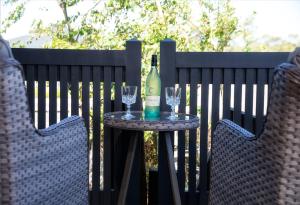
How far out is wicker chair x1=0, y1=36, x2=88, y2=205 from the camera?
1264mm

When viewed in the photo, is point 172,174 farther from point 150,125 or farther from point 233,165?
point 233,165

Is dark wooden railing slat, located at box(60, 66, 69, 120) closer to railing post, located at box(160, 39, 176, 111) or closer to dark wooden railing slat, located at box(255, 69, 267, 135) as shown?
A: railing post, located at box(160, 39, 176, 111)

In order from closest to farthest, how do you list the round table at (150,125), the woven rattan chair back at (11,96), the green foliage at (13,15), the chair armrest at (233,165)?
the woven rattan chair back at (11,96)
the chair armrest at (233,165)
the round table at (150,125)
the green foliage at (13,15)

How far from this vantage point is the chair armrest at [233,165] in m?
1.40

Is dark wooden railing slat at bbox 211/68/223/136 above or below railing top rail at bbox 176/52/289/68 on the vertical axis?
below

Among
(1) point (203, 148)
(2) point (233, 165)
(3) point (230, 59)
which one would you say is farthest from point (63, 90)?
(2) point (233, 165)

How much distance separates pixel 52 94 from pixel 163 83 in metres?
0.74

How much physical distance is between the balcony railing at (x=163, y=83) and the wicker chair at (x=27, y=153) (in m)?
0.83

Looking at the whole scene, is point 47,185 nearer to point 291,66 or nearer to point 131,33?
point 291,66

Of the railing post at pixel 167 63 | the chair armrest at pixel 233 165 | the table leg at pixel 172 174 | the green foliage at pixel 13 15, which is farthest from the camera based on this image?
the green foliage at pixel 13 15

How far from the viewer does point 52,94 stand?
101 inches

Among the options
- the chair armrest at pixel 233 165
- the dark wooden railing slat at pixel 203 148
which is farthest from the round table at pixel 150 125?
the dark wooden railing slat at pixel 203 148

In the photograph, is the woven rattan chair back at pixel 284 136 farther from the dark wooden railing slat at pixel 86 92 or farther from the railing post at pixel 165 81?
the dark wooden railing slat at pixel 86 92

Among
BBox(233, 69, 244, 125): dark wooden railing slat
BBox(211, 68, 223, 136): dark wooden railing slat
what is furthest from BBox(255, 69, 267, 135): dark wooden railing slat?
BBox(211, 68, 223, 136): dark wooden railing slat
